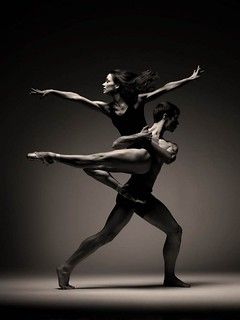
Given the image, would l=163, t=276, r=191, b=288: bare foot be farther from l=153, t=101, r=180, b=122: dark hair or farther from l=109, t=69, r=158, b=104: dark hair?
l=109, t=69, r=158, b=104: dark hair

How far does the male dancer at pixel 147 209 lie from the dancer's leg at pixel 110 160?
0.36ft

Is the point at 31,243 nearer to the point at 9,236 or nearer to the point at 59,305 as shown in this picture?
the point at 9,236

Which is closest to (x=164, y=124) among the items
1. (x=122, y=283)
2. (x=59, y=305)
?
(x=122, y=283)

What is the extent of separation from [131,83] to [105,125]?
1.91 m

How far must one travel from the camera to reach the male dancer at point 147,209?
5.86 m

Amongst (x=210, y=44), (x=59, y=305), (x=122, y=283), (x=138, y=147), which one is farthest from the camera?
(x=210, y=44)

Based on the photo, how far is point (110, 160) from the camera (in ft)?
18.5

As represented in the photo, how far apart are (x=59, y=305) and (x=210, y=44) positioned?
11.7 feet

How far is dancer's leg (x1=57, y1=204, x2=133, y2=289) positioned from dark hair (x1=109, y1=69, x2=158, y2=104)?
2.51 ft

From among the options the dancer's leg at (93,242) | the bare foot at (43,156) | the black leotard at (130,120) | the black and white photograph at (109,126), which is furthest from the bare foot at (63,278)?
the black and white photograph at (109,126)

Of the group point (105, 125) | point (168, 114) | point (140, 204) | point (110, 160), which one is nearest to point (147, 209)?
point (140, 204)

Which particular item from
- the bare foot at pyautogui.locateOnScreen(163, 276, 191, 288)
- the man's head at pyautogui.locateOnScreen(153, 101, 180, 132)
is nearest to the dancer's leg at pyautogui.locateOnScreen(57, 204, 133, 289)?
the bare foot at pyautogui.locateOnScreen(163, 276, 191, 288)

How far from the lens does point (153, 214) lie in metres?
5.96

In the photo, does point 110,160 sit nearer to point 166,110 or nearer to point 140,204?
point 140,204
